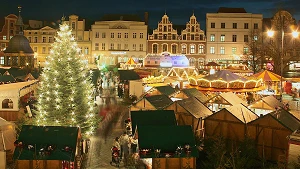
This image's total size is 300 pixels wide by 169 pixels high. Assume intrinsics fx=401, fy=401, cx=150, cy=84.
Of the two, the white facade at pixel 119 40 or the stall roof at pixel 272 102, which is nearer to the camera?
the stall roof at pixel 272 102

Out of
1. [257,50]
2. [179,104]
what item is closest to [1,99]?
[179,104]

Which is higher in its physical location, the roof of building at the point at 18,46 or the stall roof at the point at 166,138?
the roof of building at the point at 18,46

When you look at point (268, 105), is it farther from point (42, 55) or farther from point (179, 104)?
point (42, 55)

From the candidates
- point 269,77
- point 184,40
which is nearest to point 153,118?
point 269,77

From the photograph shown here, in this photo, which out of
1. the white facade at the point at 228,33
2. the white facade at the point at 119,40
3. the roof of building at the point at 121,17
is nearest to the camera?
the white facade at the point at 228,33

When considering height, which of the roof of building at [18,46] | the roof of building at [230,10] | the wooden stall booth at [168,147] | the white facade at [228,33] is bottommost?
the wooden stall booth at [168,147]

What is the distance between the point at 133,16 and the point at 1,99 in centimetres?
4277

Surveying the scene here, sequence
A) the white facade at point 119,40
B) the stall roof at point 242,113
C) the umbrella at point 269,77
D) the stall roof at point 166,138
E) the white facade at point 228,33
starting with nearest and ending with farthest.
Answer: the stall roof at point 166,138 < the stall roof at point 242,113 < the umbrella at point 269,77 < the white facade at point 228,33 < the white facade at point 119,40

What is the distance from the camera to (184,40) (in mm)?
56938

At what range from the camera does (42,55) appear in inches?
2422

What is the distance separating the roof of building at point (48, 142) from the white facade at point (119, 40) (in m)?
46.7

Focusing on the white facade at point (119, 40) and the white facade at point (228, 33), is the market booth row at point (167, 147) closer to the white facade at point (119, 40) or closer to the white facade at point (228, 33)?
the white facade at point (228, 33)

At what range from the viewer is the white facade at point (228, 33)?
186ft

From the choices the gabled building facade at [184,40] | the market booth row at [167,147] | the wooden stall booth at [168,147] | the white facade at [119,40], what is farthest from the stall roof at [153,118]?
the white facade at [119,40]
